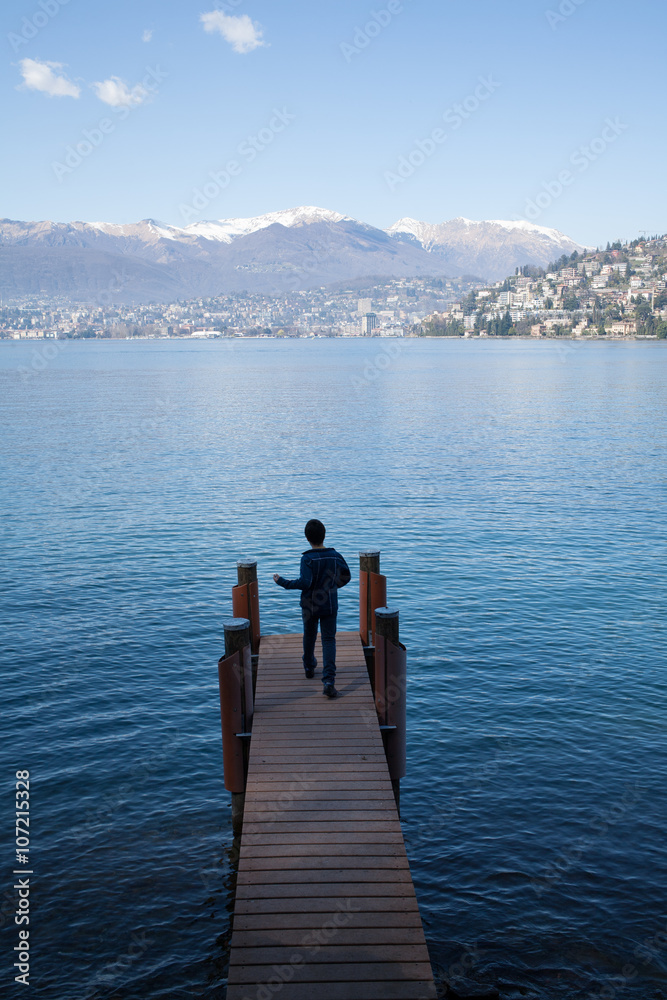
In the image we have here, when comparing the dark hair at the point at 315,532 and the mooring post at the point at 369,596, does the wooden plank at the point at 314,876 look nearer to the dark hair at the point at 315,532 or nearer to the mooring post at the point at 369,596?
the dark hair at the point at 315,532

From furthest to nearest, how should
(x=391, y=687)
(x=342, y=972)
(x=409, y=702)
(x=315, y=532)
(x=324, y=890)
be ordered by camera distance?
(x=409, y=702)
(x=315, y=532)
(x=391, y=687)
(x=324, y=890)
(x=342, y=972)

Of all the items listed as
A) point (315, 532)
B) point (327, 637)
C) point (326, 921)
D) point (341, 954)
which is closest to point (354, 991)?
point (341, 954)

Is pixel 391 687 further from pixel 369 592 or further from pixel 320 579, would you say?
pixel 369 592

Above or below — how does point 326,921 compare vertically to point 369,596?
below

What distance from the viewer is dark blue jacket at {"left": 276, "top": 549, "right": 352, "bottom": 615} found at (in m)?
12.7

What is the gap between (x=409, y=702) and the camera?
59.3 feet

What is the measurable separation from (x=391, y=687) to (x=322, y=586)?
189 cm

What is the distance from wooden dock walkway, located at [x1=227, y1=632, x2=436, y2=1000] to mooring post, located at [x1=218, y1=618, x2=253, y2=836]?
0.30m

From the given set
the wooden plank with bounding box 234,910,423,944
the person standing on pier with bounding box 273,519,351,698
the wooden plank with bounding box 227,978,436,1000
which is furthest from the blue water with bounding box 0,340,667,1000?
the person standing on pier with bounding box 273,519,351,698

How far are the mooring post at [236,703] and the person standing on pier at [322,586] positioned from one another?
1079mm

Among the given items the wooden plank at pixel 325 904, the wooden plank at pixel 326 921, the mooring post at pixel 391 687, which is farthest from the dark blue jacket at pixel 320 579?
the wooden plank at pixel 326 921

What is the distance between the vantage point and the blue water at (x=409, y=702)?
1119cm

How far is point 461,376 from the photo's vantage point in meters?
138

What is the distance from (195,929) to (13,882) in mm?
3013
